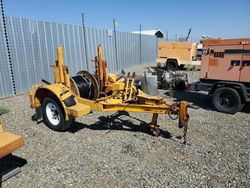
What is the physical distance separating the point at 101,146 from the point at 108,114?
2.13m

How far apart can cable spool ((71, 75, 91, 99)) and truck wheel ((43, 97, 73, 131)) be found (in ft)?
2.06

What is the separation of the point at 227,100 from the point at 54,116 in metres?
5.14

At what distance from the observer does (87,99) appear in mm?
5906

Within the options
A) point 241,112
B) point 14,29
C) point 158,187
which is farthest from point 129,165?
point 14,29

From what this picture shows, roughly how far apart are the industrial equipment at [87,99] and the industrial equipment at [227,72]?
2748 mm

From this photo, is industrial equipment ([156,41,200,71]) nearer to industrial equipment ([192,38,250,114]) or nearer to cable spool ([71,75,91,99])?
industrial equipment ([192,38,250,114])

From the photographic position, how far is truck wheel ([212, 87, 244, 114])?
23.6 ft

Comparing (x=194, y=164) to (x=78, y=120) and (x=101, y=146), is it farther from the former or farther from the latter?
(x=78, y=120)

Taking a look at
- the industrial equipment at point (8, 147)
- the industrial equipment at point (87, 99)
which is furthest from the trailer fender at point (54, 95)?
the industrial equipment at point (8, 147)

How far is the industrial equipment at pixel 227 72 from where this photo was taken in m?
7.15

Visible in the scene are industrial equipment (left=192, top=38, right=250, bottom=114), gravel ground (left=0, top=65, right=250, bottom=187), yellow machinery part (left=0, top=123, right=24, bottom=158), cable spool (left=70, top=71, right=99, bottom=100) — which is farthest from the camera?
industrial equipment (left=192, top=38, right=250, bottom=114)

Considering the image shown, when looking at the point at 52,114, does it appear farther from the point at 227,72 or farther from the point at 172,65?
the point at 172,65

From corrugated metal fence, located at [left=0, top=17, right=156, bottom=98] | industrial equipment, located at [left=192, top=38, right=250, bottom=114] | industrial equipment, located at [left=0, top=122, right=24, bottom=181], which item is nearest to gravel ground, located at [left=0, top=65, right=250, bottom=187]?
industrial equipment, located at [left=0, top=122, right=24, bottom=181]

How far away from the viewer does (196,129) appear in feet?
19.8
